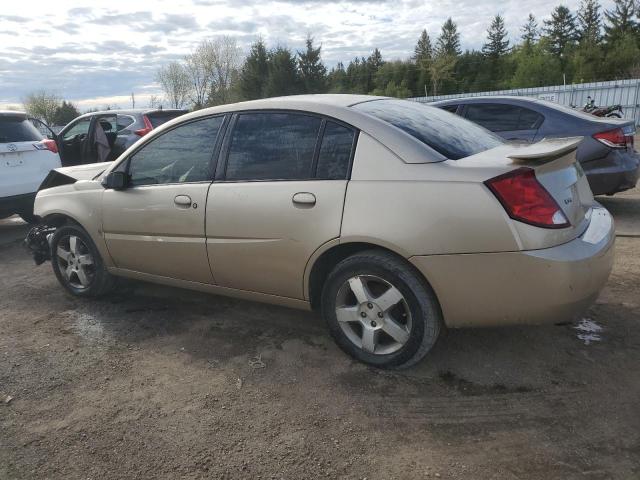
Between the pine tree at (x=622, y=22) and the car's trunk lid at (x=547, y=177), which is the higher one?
the pine tree at (x=622, y=22)

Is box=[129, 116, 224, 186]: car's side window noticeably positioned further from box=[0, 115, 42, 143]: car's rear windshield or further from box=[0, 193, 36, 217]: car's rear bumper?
box=[0, 115, 42, 143]: car's rear windshield

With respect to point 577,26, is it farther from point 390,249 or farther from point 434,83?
point 390,249

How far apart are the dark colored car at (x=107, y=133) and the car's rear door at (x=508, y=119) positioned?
540 centimetres

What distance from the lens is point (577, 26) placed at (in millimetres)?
65750

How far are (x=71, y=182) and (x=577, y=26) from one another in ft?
250

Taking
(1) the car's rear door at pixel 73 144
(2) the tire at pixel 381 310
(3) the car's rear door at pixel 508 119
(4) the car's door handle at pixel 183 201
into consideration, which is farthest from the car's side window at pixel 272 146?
(1) the car's rear door at pixel 73 144

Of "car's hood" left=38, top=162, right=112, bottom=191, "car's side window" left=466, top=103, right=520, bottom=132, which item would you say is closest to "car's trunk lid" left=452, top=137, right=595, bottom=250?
"car's hood" left=38, top=162, right=112, bottom=191

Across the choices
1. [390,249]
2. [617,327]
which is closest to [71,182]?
[390,249]

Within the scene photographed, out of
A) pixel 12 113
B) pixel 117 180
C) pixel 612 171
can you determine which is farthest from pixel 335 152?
pixel 12 113

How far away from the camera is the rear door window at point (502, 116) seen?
617 cm

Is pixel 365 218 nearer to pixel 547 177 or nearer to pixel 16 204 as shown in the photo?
pixel 547 177

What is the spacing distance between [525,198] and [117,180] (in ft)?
9.72

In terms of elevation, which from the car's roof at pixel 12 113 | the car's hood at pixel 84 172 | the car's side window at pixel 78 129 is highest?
the car's roof at pixel 12 113

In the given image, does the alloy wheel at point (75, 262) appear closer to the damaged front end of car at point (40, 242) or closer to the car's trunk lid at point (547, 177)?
the damaged front end of car at point (40, 242)
